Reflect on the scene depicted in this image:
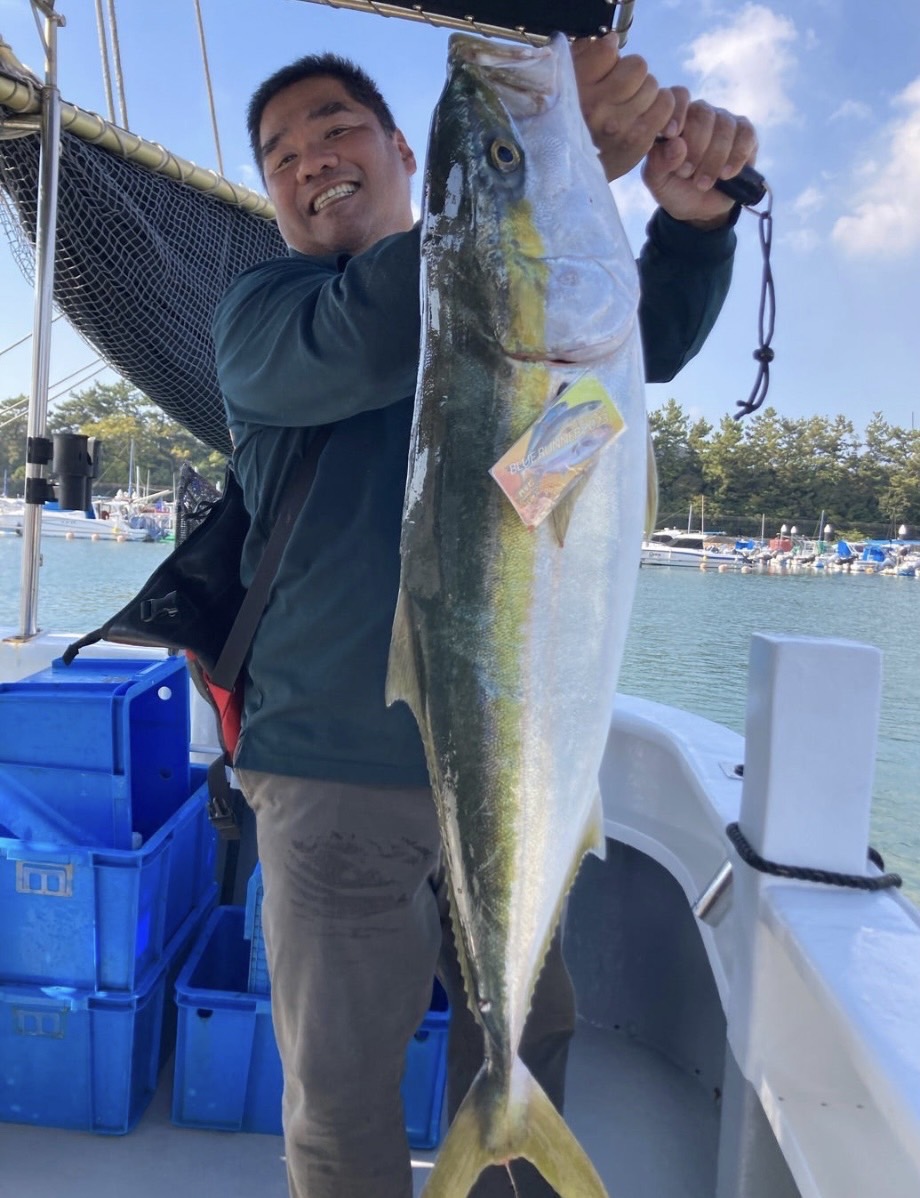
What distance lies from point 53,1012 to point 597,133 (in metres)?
2.78

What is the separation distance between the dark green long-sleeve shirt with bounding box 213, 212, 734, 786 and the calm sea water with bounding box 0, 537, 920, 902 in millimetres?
739

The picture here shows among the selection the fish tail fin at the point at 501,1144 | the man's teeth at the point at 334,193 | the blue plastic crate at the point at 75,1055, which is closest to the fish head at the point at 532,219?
the man's teeth at the point at 334,193

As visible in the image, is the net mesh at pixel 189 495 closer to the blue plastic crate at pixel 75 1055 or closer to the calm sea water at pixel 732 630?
the blue plastic crate at pixel 75 1055

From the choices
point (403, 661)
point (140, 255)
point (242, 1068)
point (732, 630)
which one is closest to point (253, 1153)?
point (242, 1068)

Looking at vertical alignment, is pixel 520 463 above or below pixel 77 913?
above

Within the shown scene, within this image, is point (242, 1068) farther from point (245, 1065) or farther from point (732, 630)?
point (732, 630)

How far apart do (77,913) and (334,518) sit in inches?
64.4

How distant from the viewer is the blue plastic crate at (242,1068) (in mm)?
2660

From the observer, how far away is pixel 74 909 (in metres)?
2.54

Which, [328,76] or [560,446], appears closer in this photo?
[560,446]

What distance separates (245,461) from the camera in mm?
1915

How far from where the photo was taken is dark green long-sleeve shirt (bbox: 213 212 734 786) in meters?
1.62

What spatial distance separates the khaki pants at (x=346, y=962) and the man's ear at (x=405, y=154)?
4.99 feet

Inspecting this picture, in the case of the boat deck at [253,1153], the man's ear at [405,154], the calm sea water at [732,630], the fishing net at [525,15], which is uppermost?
the fishing net at [525,15]
